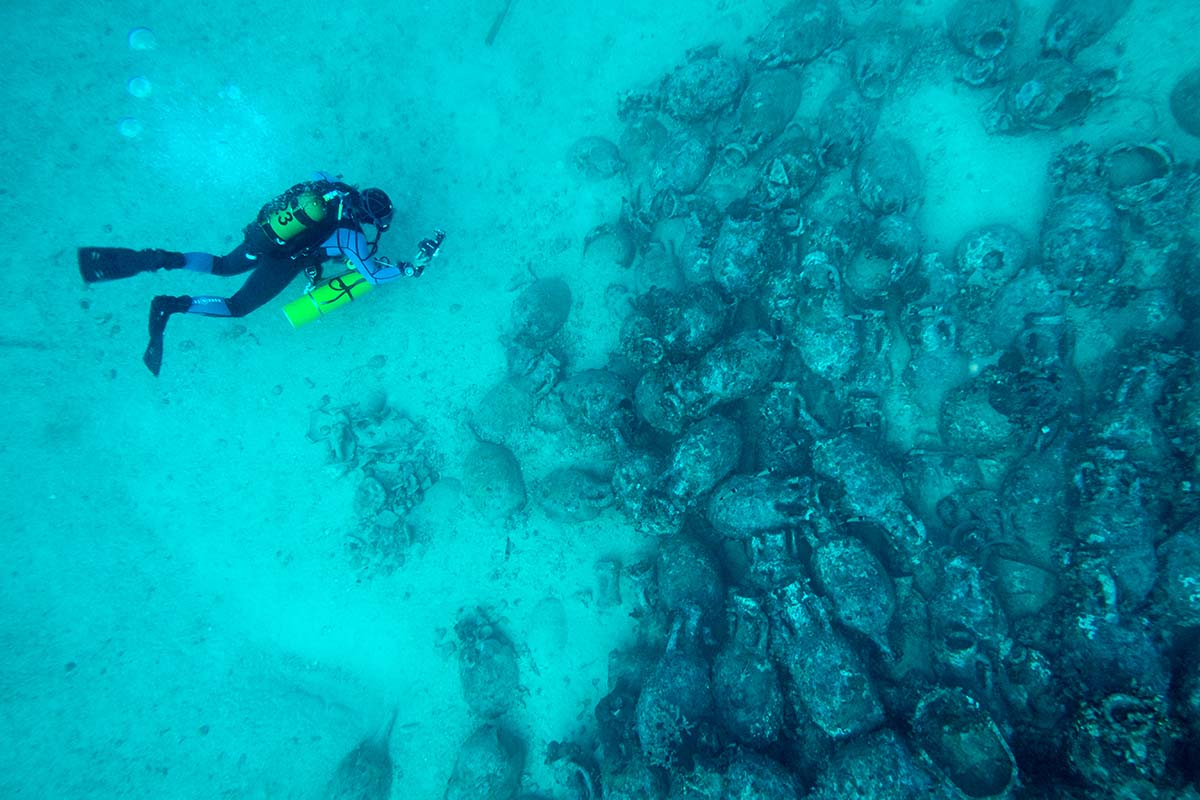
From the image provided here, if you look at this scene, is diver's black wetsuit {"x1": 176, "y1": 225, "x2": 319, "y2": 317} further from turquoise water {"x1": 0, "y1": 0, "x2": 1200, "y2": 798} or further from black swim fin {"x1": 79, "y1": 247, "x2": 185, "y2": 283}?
turquoise water {"x1": 0, "y1": 0, "x2": 1200, "y2": 798}

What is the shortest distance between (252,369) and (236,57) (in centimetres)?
694

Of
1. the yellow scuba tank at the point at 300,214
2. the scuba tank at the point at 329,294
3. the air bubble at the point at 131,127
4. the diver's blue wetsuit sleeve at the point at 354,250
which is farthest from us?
the air bubble at the point at 131,127

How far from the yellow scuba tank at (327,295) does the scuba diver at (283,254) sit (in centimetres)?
20

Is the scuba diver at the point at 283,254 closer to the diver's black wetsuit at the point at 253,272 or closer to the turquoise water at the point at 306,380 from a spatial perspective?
the diver's black wetsuit at the point at 253,272

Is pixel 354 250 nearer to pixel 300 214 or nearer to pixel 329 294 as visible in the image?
pixel 300 214

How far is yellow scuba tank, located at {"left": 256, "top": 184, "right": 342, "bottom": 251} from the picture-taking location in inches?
274

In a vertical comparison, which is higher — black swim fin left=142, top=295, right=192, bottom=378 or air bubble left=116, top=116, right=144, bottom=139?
air bubble left=116, top=116, right=144, bottom=139

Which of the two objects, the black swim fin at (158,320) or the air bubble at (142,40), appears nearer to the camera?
the black swim fin at (158,320)

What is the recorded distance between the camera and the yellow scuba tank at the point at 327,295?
8.32 m

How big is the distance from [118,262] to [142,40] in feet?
24.5

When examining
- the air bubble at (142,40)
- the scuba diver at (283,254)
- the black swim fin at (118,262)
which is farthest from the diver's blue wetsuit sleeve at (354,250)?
the air bubble at (142,40)

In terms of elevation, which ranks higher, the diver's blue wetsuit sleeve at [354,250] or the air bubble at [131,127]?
the diver's blue wetsuit sleeve at [354,250]

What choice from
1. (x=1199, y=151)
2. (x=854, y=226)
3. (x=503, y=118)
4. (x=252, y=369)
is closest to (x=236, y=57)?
(x=503, y=118)

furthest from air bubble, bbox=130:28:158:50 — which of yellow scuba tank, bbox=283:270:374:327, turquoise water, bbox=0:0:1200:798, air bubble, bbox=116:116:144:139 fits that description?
yellow scuba tank, bbox=283:270:374:327
